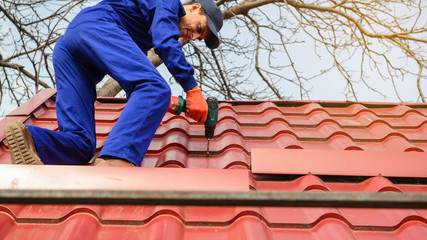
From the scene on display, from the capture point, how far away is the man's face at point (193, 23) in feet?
8.67

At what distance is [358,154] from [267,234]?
107 cm

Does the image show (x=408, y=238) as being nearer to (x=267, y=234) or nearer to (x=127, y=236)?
(x=267, y=234)

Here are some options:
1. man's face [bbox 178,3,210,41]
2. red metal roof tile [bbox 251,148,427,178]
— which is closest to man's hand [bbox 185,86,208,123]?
red metal roof tile [bbox 251,148,427,178]

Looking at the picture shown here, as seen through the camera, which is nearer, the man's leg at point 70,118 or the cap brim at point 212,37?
the man's leg at point 70,118

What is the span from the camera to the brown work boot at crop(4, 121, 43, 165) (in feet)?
5.84

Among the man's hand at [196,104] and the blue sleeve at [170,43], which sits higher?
the blue sleeve at [170,43]

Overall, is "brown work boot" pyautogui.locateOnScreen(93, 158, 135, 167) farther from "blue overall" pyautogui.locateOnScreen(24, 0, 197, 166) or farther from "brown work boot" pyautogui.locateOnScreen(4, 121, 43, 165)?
"brown work boot" pyautogui.locateOnScreen(4, 121, 43, 165)

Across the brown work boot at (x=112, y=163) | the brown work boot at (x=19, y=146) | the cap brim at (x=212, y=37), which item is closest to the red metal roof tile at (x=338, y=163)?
the brown work boot at (x=112, y=163)

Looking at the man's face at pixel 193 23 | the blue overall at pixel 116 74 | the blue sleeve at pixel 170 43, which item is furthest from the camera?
the man's face at pixel 193 23

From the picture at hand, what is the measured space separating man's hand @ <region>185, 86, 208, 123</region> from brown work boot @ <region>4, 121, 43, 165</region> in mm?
943

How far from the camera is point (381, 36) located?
256 inches

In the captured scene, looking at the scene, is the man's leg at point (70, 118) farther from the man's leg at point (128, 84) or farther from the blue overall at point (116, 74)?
the man's leg at point (128, 84)

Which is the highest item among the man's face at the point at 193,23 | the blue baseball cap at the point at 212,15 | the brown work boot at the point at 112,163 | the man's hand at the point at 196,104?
the blue baseball cap at the point at 212,15

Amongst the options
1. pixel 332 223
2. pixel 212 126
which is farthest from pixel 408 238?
pixel 212 126
